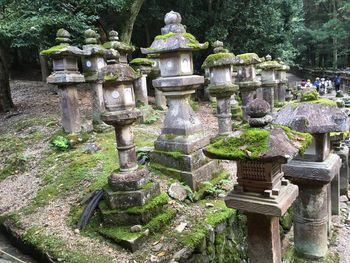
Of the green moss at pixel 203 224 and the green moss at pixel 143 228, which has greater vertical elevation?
the green moss at pixel 143 228

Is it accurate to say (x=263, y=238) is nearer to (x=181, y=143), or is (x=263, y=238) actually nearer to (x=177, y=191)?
(x=177, y=191)

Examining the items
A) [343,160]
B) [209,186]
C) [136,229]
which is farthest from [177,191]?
[343,160]

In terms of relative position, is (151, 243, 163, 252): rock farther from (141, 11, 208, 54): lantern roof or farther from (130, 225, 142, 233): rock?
(141, 11, 208, 54): lantern roof

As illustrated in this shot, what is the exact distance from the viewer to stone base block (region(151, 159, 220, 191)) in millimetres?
5453

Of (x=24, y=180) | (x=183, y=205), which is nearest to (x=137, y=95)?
(x=24, y=180)

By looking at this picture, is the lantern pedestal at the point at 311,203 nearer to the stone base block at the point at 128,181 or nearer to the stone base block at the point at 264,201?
the stone base block at the point at 264,201

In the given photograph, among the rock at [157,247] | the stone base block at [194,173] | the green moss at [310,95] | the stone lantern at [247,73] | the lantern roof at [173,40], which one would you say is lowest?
the rock at [157,247]

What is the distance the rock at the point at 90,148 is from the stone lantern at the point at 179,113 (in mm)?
1780

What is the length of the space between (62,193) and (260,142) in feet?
12.9

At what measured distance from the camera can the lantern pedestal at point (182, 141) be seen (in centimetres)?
549

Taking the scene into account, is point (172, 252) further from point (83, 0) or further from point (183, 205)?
point (83, 0)

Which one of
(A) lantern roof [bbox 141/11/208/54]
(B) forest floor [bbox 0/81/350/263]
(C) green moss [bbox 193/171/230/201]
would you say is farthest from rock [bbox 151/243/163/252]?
(A) lantern roof [bbox 141/11/208/54]

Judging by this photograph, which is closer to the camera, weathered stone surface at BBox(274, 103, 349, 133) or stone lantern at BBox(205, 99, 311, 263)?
stone lantern at BBox(205, 99, 311, 263)

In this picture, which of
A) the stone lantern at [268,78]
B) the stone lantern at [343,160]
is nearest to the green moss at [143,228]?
the stone lantern at [343,160]
